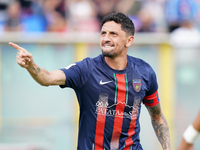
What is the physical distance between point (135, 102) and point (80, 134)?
2.81 ft

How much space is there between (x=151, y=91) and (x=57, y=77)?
148 cm

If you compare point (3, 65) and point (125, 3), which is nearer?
Result: point (3, 65)

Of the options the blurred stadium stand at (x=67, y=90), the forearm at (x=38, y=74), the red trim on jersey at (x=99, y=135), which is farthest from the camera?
the blurred stadium stand at (x=67, y=90)

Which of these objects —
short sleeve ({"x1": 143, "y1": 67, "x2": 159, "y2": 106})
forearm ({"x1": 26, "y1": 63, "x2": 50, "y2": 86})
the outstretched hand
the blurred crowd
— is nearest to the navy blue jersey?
short sleeve ({"x1": 143, "y1": 67, "x2": 159, "y2": 106})

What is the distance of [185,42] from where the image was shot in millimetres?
10148

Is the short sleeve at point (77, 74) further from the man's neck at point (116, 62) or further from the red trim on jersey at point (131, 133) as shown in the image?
the red trim on jersey at point (131, 133)

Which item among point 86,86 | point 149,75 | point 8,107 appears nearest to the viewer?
point 86,86

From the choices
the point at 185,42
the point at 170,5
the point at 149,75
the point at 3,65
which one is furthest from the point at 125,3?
the point at 149,75

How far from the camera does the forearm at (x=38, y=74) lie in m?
4.04

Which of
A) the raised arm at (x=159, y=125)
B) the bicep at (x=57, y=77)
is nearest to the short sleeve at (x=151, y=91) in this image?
the raised arm at (x=159, y=125)

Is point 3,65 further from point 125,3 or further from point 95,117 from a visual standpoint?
point 95,117

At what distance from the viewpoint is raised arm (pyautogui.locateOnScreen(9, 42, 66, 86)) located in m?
3.83

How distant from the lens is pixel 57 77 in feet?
14.0

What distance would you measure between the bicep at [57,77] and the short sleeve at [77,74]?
5 cm
